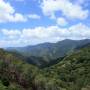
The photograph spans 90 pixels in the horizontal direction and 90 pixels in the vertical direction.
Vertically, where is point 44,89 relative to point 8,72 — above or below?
below

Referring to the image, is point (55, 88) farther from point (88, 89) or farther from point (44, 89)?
point (88, 89)

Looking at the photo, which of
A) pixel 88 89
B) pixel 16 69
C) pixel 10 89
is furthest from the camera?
pixel 16 69

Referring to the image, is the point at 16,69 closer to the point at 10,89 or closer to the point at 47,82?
the point at 47,82

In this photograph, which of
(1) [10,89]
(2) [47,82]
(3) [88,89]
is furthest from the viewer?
(2) [47,82]

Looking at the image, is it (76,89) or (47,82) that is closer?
(47,82)

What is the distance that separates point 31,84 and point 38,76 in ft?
50.8

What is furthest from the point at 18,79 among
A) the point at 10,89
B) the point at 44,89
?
the point at 10,89

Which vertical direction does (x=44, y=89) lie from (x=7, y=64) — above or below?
below

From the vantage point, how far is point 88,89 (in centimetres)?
16012

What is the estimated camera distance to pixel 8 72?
165m

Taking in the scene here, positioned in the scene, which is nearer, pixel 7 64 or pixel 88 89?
pixel 88 89

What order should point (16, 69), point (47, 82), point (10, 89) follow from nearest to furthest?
point (10, 89) → point (47, 82) → point (16, 69)

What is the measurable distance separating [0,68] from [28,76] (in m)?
23.0

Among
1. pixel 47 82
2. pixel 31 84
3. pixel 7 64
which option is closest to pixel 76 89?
pixel 47 82
